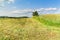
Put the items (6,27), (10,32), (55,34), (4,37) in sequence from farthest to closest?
1. (55,34)
2. (6,27)
3. (10,32)
4. (4,37)

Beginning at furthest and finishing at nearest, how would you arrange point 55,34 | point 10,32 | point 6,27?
point 55,34 < point 6,27 < point 10,32

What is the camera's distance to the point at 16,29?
21750 millimetres

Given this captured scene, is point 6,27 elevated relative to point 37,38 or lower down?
elevated

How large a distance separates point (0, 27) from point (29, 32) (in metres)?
3.58

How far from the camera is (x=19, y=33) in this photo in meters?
20.7

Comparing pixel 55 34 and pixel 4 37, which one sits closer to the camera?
pixel 4 37

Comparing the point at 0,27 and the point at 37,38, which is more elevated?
the point at 0,27

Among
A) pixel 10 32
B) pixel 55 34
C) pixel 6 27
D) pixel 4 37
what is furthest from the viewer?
pixel 55 34

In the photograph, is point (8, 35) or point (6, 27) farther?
point (6, 27)

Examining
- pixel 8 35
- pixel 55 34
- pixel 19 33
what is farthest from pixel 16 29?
pixel 55 34

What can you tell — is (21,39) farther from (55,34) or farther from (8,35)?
(55,34)

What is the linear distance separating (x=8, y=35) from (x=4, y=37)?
696 mm

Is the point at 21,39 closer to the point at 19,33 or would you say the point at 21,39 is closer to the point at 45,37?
the point at 19,33

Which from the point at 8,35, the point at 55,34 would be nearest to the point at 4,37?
the point at 8,35
